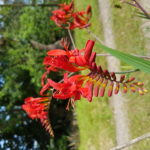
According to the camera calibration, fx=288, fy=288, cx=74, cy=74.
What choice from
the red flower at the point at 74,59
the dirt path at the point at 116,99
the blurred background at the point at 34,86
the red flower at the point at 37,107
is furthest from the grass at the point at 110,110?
the red flower at the point at 74,59

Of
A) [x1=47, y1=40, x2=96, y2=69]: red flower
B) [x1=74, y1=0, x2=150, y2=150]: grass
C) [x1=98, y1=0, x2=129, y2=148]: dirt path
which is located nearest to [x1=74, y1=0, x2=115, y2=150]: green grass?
[x1=74, y1=0, x2=150, y2=150]: grass

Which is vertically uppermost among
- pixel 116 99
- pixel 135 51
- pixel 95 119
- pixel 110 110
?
pixel 135 51

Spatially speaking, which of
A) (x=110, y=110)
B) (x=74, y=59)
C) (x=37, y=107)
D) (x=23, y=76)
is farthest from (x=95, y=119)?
(x=74, y=59)

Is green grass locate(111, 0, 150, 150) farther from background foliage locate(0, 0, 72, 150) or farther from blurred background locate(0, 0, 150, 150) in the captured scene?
background foliage locate(0, 0, 72, 150)

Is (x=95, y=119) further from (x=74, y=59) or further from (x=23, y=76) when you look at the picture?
(x=74, y=59)

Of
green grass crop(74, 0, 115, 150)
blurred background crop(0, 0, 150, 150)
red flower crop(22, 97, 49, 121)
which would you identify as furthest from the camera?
blurred background crop(0, 0, 150, 150)

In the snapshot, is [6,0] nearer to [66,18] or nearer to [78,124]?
[78,124]
